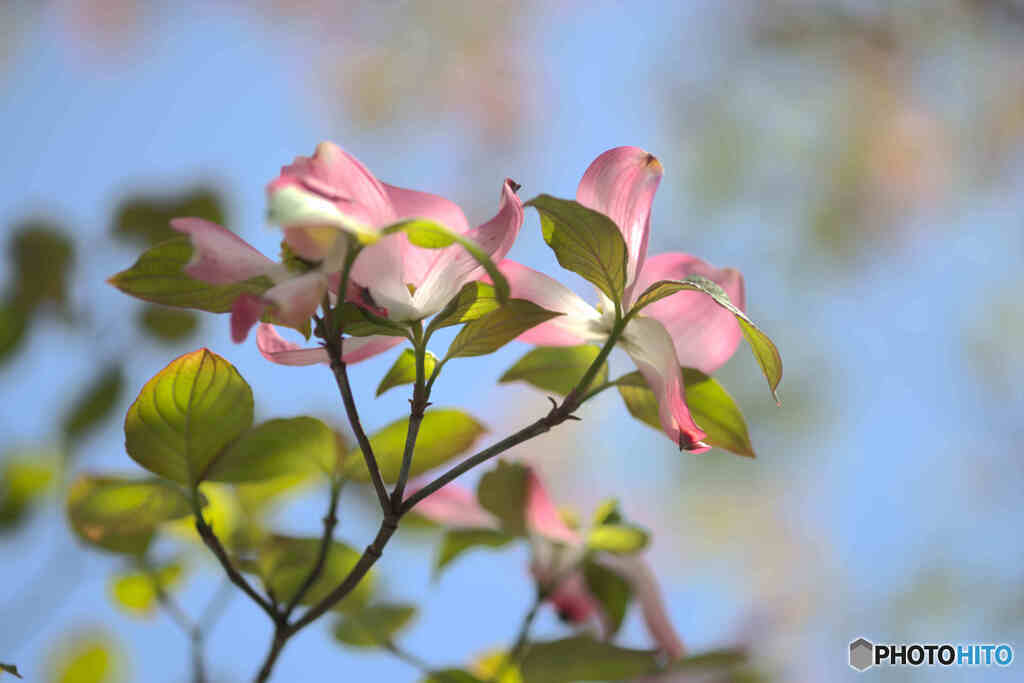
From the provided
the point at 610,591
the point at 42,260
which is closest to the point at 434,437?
the point at 610,591

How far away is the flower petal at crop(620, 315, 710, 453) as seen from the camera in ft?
0.90

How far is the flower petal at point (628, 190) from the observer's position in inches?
11.9

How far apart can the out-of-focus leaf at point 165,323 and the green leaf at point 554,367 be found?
44 cm

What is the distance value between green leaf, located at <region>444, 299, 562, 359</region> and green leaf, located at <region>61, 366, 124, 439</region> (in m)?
0.44

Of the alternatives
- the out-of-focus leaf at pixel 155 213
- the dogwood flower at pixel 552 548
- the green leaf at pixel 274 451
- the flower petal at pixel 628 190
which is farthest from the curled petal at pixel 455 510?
the out-of-focus leaf at pixel 155 213

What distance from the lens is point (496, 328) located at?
287mm

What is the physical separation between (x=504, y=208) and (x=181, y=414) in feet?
0.48

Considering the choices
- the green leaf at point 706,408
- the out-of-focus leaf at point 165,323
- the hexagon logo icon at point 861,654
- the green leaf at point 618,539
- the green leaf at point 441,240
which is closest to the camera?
the green leaf at point 441,240

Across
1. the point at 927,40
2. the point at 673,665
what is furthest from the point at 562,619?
the point at 927,40

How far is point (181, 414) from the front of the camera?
315 millimetres

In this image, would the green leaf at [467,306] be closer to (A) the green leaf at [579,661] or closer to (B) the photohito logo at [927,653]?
(A) the green leaf at [579,661]

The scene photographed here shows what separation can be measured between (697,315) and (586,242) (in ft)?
0.30

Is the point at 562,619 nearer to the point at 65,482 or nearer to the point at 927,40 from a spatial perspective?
the point at 65,482

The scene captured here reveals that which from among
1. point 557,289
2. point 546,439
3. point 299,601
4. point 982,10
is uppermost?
point 982,10
